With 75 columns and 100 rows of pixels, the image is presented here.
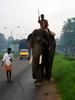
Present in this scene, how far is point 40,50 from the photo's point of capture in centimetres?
1556

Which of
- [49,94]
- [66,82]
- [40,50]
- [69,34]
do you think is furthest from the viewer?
[69,34]

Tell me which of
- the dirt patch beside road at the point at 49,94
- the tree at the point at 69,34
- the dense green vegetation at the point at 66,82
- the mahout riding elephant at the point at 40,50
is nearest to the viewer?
the dense green vegetation at the point at 66,82

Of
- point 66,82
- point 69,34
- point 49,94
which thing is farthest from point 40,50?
point 69,34

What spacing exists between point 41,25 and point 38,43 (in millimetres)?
1322

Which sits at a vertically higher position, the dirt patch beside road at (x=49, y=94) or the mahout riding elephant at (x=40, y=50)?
the mahout riding elephant at (x=40, y=50)

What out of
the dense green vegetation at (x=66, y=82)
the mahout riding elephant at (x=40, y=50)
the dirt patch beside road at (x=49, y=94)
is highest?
the mahout riding elephant at (x=40, y=50)

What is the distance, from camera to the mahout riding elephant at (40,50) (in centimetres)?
1559

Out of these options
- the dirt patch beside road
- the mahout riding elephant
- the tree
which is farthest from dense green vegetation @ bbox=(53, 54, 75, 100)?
the tree

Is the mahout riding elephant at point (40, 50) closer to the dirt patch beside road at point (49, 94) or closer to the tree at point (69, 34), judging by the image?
the dirt patch beside road at point (49, 94)

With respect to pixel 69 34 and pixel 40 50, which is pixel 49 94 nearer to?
pixel 40 50

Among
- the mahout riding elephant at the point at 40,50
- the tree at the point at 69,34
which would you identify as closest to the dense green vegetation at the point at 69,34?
the tree at the point at 69,34

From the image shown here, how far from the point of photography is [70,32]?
417 feet

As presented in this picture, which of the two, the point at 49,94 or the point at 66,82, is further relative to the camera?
the point at 66,82

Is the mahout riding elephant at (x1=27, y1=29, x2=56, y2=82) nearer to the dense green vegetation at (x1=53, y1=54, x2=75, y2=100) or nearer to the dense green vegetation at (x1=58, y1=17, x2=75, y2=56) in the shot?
the dense green vegetation at (x1=53, y1=54, x2=75, y2=100)
